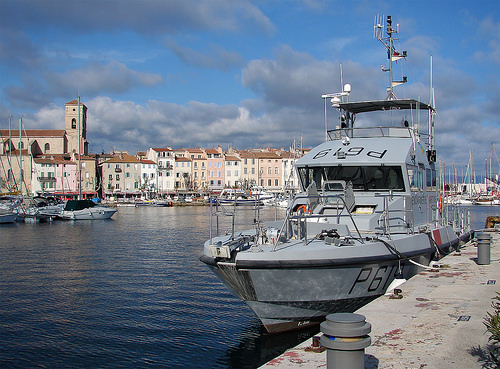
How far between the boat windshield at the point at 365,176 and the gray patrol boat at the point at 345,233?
25 mm

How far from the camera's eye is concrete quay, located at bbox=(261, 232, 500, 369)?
6441 mm

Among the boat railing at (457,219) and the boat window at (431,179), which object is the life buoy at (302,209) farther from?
the boat railing at (457,219)

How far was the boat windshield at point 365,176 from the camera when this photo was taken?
12875mm

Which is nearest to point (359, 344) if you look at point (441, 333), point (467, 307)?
point (441, 333)

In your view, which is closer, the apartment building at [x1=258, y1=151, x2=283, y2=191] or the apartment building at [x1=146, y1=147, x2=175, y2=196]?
the apartment building at [x1=258, y1=151, x2=283, y2=191]

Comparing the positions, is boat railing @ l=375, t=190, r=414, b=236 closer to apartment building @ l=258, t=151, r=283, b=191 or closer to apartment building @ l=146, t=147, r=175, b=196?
apartment building @ l=258, t=151, r=283, b=191

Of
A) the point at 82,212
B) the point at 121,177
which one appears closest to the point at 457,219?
the point at 82,212

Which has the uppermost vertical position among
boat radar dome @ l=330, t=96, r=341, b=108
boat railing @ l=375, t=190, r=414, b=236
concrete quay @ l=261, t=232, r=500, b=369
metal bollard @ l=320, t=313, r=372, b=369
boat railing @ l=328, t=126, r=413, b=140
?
boat radar dome @ l=330, t=96, r=341, b=108

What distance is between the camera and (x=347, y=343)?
5250 mm

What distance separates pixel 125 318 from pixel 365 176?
282 inches

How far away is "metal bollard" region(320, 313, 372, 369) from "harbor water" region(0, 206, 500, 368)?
16.6ft

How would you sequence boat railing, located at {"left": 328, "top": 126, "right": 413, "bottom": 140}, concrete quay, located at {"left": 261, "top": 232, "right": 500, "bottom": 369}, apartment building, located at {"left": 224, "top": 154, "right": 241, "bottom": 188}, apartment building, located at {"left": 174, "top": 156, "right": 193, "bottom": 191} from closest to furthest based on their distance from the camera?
concrete quay, located at {"left": 261, "top": 232, "right": 500, "bottom": 369} < boat railing, located at {"left": 328, "top": 126, "right": 413, "bottom": 140} < apartment building, located at {"left": 224, "top": 154, "right": 241, "bottom": 188} < apartment building, located at {"left": 174, "top": 156, "right": 193, "bottom": 191}

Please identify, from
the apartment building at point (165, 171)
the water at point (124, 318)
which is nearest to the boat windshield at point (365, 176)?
the water at point (124, 318)

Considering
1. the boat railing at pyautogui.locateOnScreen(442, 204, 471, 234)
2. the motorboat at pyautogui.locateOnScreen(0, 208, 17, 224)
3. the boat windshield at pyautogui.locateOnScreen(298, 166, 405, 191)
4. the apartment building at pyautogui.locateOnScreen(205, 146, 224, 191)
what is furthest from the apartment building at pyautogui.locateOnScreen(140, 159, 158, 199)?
the boat windshield at pyautogui.locateOnScreen(298, 166, 405, 191)
